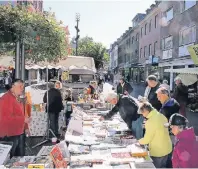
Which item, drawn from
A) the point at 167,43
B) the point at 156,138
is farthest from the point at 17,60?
the point at 167,43

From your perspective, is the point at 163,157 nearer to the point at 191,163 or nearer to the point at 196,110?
the point at 191,163

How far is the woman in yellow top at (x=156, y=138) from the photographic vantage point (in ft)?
14.6

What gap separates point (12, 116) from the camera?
17.0ft

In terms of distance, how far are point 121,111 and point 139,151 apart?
186 centimetres

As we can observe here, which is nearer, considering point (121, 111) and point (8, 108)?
point (8, 108)

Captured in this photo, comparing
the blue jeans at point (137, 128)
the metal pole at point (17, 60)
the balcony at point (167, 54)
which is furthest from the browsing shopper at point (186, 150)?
the balcony at point (167, 54)

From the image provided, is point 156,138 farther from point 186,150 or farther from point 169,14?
point 169,14

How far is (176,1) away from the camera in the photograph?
2506 cm

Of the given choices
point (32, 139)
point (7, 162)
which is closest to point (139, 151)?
point (7, 162)

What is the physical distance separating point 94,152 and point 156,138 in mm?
951

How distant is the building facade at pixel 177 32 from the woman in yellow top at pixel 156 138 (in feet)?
55.4

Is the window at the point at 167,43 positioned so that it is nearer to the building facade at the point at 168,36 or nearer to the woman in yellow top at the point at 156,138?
the building facade at the point at 168,36

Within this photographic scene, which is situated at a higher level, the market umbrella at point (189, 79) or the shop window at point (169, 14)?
the shop window at point (169, 14)

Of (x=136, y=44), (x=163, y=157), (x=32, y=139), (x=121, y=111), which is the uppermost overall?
(x=136, y=44)
